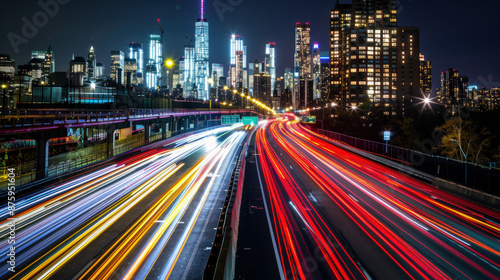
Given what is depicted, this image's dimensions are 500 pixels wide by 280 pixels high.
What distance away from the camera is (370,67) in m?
184

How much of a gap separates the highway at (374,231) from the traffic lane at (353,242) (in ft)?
0.11

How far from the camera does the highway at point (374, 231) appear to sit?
11.2m

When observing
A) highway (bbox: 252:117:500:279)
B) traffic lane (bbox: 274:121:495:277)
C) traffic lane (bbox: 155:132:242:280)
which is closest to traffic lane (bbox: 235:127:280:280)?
highway (bbox: 252:117:500:279)

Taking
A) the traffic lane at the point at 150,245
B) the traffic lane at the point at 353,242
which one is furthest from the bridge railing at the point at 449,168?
the traffic lane at the point at 150,245

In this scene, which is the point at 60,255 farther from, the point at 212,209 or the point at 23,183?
the point at 23,183

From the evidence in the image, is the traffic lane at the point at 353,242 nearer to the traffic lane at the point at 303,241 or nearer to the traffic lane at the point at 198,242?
the traffic lane at the point at 303,241

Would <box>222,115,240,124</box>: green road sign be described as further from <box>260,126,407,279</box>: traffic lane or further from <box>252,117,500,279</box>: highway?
<box>260,126,407,279</box>: traffic lane

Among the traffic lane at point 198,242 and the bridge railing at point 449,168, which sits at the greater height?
the bridge railing at point 449,168

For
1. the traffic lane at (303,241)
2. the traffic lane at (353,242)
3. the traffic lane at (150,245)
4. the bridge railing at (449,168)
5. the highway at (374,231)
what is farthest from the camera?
the bridge railing at (449,168)

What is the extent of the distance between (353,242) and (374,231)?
1808 millimetres

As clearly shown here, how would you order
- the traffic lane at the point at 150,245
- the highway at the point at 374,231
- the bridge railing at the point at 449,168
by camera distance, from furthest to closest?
the bridge railing at the point at 449,168
the highway at the point at 374,231
the traffic lane at the point at 150,245

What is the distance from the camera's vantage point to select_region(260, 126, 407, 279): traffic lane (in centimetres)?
1102

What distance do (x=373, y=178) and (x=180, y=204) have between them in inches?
628

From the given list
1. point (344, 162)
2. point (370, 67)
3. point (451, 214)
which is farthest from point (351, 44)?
point (451, 214)
